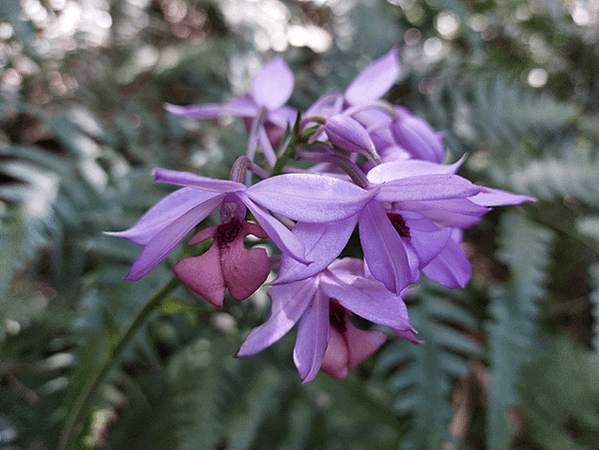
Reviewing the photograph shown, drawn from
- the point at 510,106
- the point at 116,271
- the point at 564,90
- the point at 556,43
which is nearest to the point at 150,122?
the point at 116,271

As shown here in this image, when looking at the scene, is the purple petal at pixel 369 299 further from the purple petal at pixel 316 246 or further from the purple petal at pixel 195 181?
Result: the purple petal at pixel 195 181

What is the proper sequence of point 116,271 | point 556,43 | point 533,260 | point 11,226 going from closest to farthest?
point 11,226, point 116,271, point 533,260, point 556,43

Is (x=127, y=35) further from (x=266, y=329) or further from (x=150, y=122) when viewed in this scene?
(x=266, y=329)

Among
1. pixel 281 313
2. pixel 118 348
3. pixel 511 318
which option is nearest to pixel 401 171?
pixel 281 313

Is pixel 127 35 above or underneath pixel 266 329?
underneath

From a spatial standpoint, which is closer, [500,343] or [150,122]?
[500,343]

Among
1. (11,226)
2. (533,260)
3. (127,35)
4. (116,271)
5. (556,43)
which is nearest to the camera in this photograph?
(11,226)

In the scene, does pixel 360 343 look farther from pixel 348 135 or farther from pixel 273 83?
pixel 273 83

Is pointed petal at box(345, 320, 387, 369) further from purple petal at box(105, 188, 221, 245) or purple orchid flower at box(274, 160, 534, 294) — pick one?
purple petal at box(105, 188, 221, 245)

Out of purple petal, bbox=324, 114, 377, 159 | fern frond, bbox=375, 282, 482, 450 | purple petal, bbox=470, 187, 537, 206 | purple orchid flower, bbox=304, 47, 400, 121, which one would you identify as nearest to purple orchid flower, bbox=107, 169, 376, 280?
purple petal, bbox=324, 114, 377, 159
